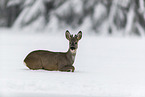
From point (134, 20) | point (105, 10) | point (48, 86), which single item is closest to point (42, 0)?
point (105, 10)

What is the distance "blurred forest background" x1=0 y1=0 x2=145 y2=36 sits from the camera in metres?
9.16

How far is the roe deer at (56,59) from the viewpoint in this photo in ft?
7.98

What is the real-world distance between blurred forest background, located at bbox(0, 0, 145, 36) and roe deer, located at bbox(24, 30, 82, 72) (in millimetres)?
6583

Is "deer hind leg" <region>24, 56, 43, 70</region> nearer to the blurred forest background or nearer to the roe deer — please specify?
the roe deer

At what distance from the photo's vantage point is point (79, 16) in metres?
9.40

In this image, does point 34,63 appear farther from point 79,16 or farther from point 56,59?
point 79,16

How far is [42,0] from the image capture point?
31.8 feet

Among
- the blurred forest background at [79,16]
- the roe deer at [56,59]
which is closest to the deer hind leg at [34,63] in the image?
the roe deer at [56,59]

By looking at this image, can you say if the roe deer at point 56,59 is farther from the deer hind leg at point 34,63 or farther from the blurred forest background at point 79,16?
the blurred forest background at point 79,16

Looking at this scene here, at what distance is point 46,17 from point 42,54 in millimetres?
7099

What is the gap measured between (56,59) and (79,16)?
277 inches

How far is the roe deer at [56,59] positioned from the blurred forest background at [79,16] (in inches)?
259

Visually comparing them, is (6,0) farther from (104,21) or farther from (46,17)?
(104,21)

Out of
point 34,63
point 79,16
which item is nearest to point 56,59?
point 34,63
